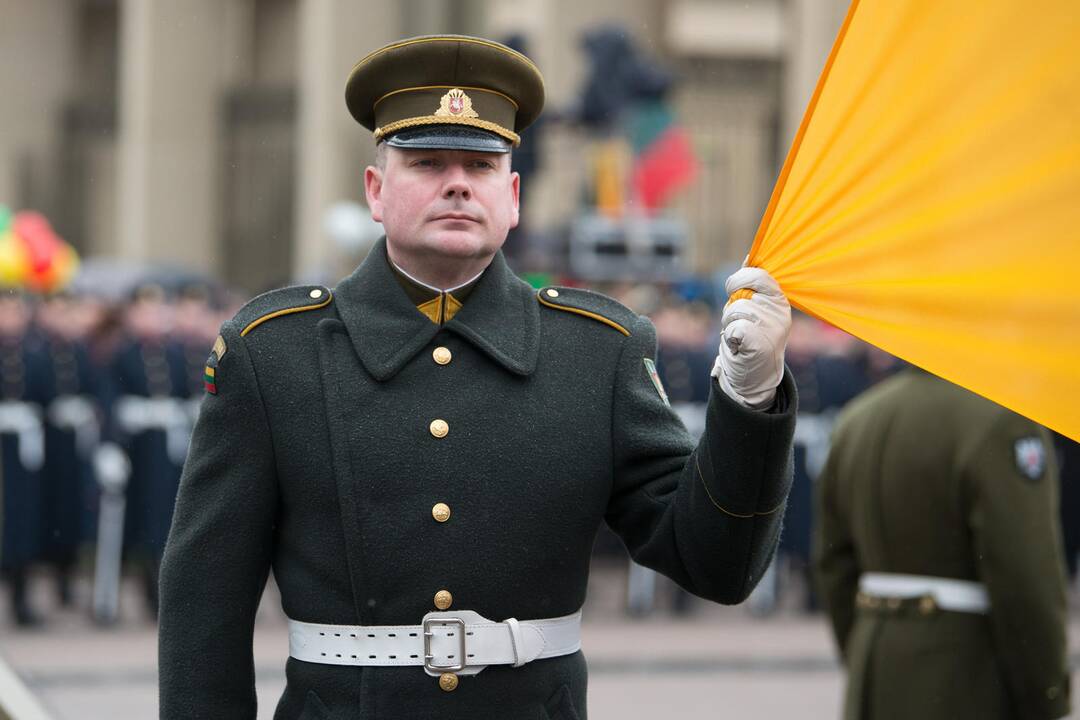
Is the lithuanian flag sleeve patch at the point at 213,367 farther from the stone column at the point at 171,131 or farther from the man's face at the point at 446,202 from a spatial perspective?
the stone column at the point at 171,131

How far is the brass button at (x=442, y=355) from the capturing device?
3.26 metres

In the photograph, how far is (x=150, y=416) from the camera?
38.4ft

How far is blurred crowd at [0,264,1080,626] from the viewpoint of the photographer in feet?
37.3

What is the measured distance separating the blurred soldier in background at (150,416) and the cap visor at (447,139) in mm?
8615

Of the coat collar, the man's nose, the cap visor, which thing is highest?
the cap visor

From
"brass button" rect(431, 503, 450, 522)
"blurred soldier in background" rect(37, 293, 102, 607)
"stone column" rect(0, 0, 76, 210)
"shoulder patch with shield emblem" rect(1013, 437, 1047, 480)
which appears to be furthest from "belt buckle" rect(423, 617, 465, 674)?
"stone column" rect(0, 0, 76, 210)

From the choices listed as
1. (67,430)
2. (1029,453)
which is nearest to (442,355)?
(1029,453)

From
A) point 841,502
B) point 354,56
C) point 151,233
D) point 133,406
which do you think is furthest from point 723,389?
point 151,233

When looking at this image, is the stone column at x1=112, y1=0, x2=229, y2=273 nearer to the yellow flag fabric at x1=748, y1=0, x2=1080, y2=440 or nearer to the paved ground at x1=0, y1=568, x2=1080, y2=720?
the paved ground at x1=0, y1=568, x2=1080, y2=720

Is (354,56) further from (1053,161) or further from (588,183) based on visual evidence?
(1053,161)

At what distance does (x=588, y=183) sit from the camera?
19.5 m

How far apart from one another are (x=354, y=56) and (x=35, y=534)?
14.8 m

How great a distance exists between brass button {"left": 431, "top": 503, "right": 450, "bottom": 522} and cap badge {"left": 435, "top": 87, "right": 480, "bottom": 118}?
24.5 inches

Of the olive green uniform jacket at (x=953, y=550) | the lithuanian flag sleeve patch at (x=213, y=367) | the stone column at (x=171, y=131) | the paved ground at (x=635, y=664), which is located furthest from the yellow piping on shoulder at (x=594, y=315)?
the stone column at (x=171, y=131)
